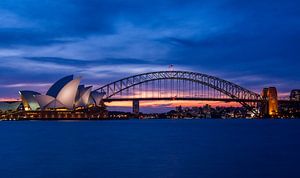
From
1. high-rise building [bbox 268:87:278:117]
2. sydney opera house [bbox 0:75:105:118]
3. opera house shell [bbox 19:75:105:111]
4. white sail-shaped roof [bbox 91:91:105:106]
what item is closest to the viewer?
opera house shell [bbox 19:75:105:111]

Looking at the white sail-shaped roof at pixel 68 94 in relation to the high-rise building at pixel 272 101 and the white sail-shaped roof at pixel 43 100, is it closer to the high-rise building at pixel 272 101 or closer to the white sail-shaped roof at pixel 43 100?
the white sail-shaped roof at pixel 43 100

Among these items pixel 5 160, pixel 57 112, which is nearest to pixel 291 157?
pixel 5 160

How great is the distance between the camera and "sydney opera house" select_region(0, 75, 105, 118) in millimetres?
89500

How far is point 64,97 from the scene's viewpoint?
9194 cm

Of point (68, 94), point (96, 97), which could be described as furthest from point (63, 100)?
point (96, 97)

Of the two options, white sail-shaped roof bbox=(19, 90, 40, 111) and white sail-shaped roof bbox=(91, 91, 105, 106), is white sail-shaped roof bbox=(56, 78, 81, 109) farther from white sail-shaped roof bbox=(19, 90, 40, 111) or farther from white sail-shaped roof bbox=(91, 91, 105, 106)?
white sail-shaped roof bbox=(91, 91, 105, 106)

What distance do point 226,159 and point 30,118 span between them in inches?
3446

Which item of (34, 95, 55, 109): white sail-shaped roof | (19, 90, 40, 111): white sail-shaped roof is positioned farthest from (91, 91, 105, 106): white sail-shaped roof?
(34, 95, 55, 109): white sail-shaped roof

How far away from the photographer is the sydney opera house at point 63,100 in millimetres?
89500

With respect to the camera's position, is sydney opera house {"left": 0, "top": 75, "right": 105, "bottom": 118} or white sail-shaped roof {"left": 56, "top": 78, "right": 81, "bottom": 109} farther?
sydney opera house {"left": 0, "top": 75, "right": 105, "bottom": 118}

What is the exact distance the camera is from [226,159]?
25828 mm

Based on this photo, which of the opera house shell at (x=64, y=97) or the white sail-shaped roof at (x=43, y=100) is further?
the white sail-shaped roof at (x=43, y=100)

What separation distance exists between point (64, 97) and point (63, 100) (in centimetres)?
143

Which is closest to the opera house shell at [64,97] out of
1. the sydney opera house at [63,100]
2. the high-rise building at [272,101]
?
the sydney opera house at [63,100]
